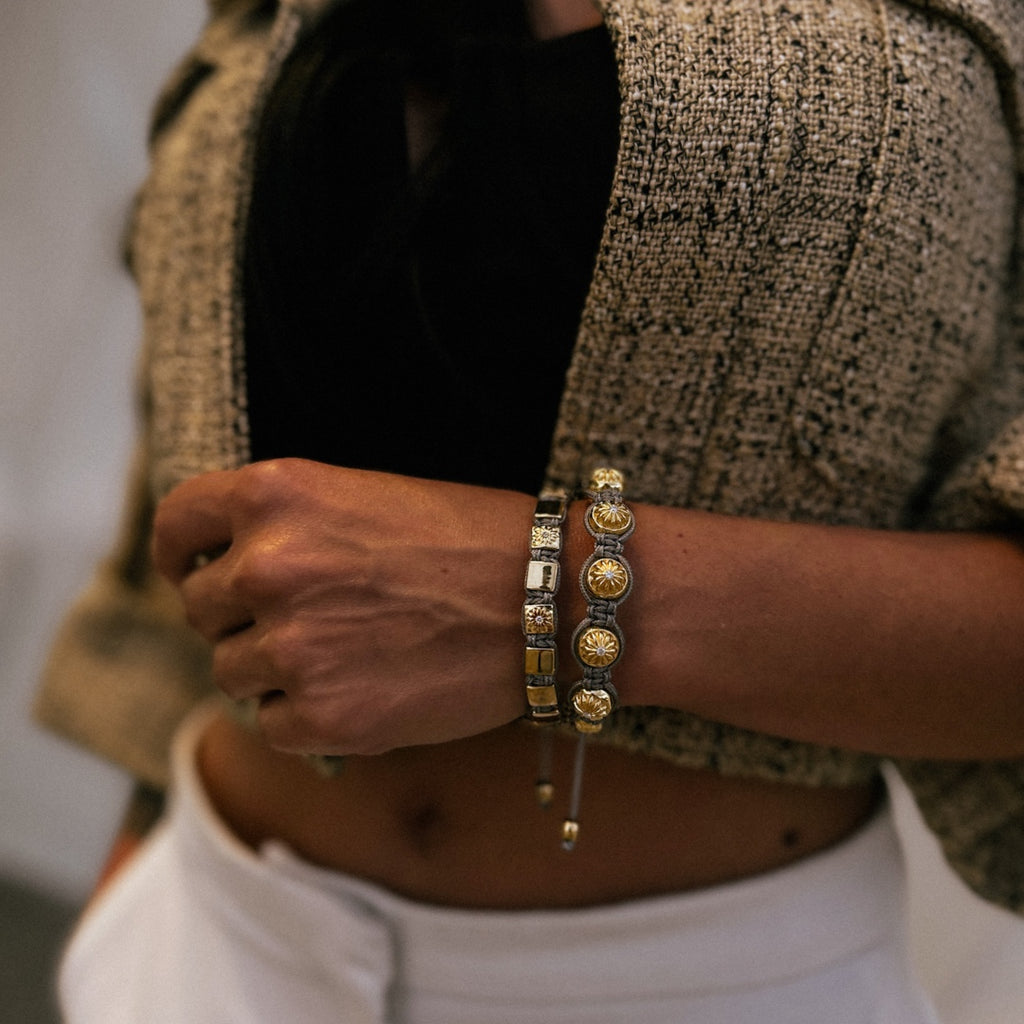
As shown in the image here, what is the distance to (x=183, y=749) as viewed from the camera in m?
0.72

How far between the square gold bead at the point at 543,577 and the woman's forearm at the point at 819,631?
0.03 meters

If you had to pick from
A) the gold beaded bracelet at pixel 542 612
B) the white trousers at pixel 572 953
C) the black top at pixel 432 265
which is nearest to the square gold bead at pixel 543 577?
the gold beaded bracelet at pixel 542 612

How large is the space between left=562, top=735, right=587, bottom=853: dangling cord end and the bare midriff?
1cm

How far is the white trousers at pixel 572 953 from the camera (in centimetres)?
53

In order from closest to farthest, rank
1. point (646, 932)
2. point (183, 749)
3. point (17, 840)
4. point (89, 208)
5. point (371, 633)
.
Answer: point (371, 633), point (646, 932), point (183, 749), point (89, 208), point (17, 840)

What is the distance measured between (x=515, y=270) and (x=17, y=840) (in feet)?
4.84

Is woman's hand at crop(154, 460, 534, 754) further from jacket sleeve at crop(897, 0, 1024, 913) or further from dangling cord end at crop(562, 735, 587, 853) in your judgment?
jacket sleeve at crop(897, 0, 1024, 913)

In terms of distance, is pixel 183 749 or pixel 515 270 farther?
pixel 183 749

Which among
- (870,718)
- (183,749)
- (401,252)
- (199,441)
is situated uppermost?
(401,252)

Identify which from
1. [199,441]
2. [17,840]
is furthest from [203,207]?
[17,840]

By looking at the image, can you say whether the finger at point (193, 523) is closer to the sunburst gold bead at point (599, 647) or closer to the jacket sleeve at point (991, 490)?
the sunburst gold bead at point (599, 647)

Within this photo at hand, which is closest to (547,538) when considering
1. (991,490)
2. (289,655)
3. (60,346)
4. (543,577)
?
(543,577)

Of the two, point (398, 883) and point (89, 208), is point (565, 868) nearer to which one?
point (398, 883)

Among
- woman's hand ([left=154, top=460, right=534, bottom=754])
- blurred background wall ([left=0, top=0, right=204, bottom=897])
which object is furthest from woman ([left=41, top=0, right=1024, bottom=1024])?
blurred background wall ([left=0, top=0, right=204, bottom=897])
